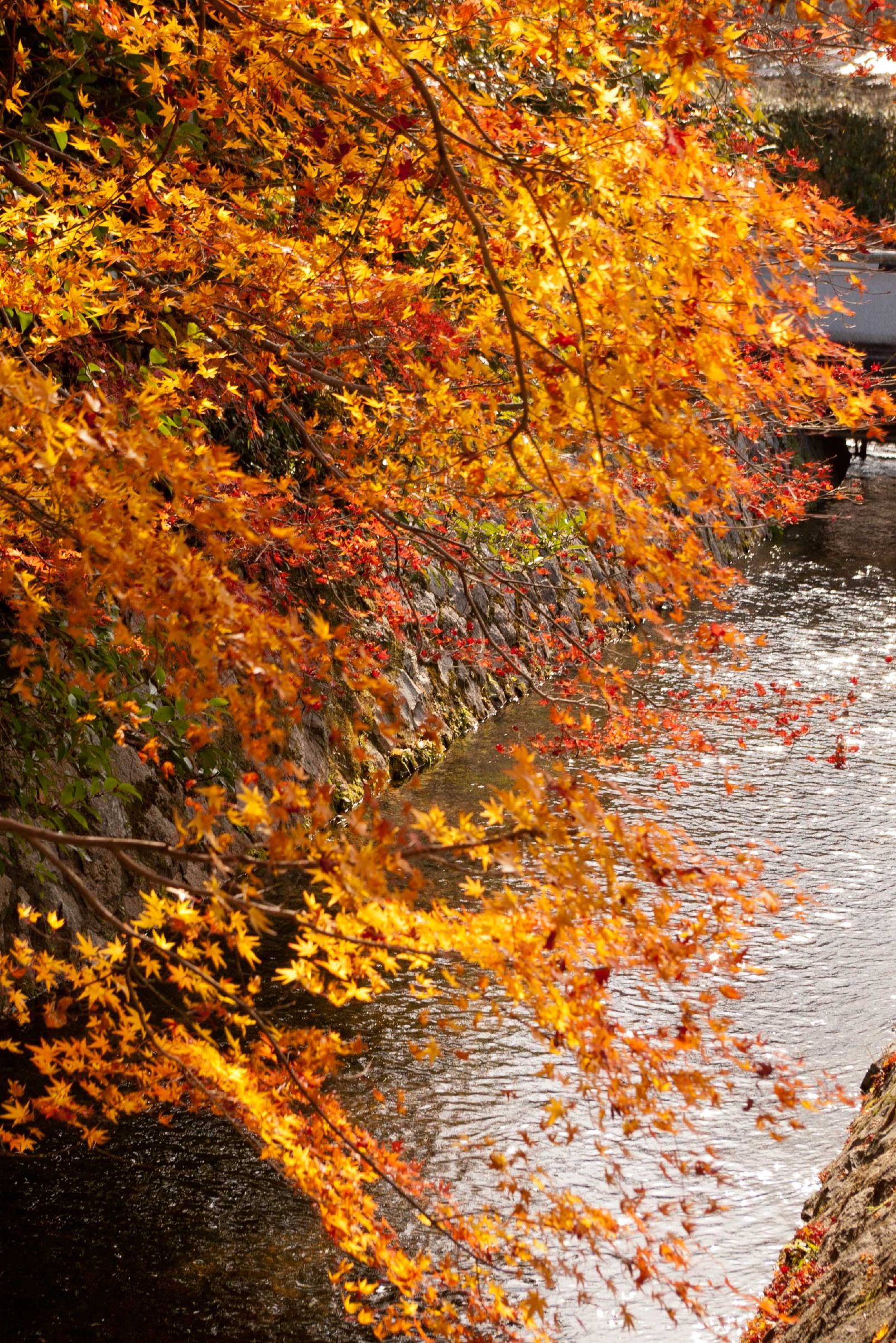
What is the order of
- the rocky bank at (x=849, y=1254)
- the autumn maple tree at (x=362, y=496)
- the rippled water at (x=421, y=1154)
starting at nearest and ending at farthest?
the autumn maple tree at (x=362, y=496) < the rocky bank at (x=849, y=1254) < the rippled water at (x=421, y=1154)

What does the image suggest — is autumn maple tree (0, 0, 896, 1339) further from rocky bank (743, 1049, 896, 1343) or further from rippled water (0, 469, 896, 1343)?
rocky bank (743, 1049, 896, 1343)

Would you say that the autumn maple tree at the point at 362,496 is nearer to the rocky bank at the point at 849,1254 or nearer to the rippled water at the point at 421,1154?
the rippled water at the point at 421,1154

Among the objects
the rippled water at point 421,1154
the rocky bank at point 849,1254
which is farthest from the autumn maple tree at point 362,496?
the rocky bank at point 849,1254

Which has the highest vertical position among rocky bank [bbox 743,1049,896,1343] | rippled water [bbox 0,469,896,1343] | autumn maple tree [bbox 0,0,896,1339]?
autumn maple tree [bbox 0,0,896,1339]

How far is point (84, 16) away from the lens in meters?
5.41

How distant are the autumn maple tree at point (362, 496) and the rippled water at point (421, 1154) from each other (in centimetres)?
24

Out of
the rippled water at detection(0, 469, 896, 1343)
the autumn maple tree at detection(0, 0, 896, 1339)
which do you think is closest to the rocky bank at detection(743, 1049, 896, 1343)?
the rippled water at detection(0, 469, 896, 1343)

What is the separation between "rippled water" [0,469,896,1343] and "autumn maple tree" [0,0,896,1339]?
0.24 meters

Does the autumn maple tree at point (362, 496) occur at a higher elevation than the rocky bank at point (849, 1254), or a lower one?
higher

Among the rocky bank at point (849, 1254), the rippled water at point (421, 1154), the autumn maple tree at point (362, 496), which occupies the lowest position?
the rippled water at point (421, 1154)

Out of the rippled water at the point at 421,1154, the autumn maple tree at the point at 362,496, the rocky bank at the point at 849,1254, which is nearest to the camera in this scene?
the autumn maple tree at the point at 362,496

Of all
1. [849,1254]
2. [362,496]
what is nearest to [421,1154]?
[849,1254]

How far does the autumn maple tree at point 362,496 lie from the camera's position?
2.48 metres

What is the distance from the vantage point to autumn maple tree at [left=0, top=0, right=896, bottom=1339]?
8.13 feet
